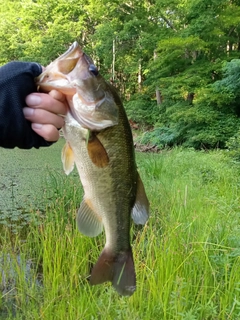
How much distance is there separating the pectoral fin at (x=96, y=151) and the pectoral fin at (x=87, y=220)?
0.65ft

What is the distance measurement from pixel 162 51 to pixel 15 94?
16.1m

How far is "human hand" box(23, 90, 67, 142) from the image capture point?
121 centimetres

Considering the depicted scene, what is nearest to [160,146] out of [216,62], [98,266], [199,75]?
[199,75]

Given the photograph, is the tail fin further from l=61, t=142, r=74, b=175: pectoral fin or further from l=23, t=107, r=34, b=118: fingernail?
l=23, t=107, r=34, b=118: fingernail

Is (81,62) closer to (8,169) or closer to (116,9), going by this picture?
(8,169)

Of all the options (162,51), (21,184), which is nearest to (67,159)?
(21,184)

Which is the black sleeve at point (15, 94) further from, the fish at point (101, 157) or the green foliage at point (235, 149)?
the green foliage at point (235, 149)

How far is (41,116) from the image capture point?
4.10 ft

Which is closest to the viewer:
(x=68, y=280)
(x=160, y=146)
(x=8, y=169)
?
(x=68, y=280)

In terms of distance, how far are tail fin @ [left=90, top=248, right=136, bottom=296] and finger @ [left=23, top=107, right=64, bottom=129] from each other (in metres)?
0.61

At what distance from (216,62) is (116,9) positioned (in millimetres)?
7211

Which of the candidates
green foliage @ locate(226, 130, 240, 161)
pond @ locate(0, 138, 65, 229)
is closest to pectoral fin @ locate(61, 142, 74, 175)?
pond @ locate(0, 138, 65, 229)

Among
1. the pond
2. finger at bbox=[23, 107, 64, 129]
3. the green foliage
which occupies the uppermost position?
finger at bbox=[23, 107, 64, 129]

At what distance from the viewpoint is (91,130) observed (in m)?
1.23
